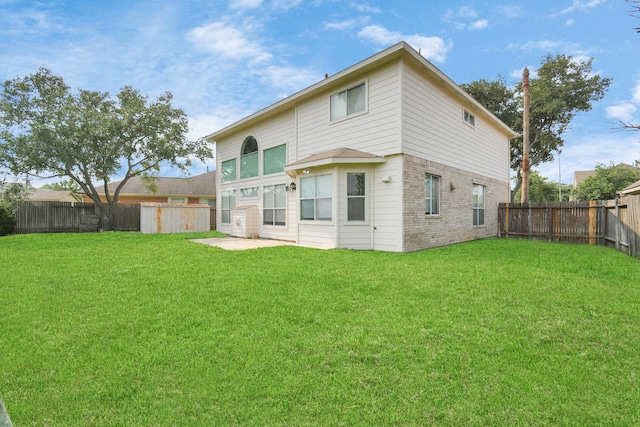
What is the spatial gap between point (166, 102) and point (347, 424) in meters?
20.1

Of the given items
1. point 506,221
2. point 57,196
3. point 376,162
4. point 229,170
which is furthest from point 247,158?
point 57,196

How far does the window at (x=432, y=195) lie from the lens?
375 inches

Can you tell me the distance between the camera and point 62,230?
16.3 metres

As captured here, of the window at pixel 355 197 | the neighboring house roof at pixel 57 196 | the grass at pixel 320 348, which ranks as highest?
the neighboring house roof at pixel 57 196

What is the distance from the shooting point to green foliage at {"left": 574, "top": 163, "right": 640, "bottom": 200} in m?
27.5

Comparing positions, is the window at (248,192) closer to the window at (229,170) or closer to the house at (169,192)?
the window at (229,170)

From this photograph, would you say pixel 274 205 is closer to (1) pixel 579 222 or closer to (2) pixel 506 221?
(2) pixel 506 221

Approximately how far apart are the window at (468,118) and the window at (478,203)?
2512mm

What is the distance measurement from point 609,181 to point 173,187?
130 ft

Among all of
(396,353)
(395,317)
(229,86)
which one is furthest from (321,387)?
(229,86)

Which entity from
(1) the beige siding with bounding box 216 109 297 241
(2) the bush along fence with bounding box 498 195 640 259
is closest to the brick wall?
(2) the bush along fence with bounding box 498 195 640 259

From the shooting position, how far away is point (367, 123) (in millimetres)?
9031

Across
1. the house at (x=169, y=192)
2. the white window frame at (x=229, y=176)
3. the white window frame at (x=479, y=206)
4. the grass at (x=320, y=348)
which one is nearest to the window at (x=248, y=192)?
the white window frame at (x=229, y=176)

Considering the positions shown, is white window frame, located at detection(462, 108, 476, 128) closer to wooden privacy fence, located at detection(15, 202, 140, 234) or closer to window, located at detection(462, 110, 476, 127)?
window, located at detection(462, 110, 476, 127)
